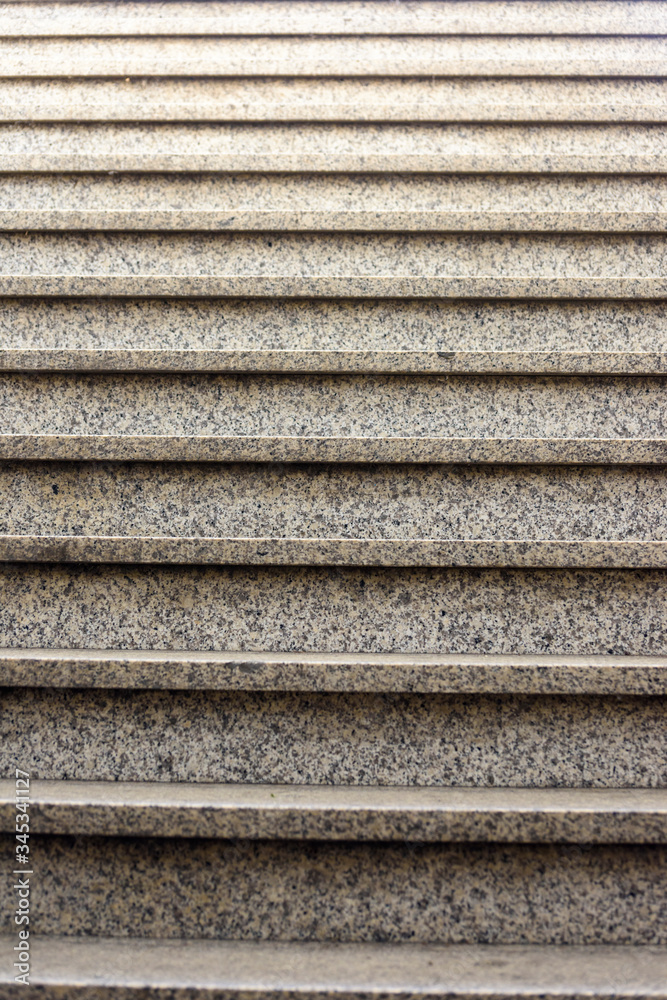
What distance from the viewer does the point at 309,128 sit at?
203 centimetres

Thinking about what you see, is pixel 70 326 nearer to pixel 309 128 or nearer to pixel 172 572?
pixel 172 572

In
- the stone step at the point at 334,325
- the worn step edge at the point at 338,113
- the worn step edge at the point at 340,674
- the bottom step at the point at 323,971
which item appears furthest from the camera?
the worn step edge at the point at 338,113

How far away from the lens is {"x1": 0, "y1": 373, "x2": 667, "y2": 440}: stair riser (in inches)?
62.6

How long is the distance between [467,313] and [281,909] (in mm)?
1590

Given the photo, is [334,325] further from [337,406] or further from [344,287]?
[337,406]

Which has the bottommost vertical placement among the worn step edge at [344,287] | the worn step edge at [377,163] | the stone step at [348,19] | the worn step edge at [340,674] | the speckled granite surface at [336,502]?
the worn step edge at [340,674]

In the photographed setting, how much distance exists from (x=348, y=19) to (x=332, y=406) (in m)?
1.74

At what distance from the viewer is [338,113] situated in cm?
203

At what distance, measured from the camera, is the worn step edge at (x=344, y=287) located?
168 cm

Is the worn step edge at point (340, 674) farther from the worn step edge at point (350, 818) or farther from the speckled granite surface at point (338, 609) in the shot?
the worn step edge at point (350, 818)

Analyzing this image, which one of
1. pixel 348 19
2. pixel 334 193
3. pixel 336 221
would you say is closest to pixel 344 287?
pixel 336 221

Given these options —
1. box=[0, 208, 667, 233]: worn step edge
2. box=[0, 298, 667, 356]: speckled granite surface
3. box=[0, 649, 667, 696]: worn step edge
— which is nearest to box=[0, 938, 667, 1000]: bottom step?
box=[0, 649, 667, 696]: worn step edge

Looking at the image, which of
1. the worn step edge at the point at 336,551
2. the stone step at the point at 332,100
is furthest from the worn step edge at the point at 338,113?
the worn step edge at the point at 336,551
